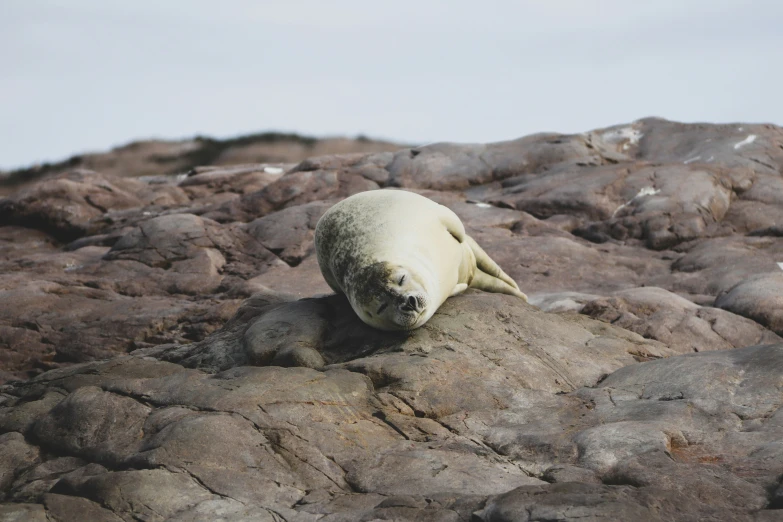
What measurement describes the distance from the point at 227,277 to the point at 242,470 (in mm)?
8744

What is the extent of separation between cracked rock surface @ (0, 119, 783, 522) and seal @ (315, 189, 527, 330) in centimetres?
30

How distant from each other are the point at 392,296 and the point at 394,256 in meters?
0.43

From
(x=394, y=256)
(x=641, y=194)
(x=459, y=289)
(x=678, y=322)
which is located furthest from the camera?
(x=641, y=194)

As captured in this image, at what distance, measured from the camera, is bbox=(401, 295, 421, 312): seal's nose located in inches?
295

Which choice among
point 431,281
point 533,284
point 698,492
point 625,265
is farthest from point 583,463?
point 625,265

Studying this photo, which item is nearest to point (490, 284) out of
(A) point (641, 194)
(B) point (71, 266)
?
(A) point (641, 194)

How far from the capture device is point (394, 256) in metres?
7.82

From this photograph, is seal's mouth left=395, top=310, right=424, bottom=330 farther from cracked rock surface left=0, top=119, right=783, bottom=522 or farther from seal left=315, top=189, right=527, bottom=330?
cracked rock surface left=0, top=119, right=783, bottom=522

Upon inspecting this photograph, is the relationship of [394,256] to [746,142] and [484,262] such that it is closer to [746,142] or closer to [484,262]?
[484,262]

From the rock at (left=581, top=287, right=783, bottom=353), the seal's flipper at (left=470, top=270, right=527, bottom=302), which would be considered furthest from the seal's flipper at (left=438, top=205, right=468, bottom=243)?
the rock at (left=581, top=287, right=783, bottom=353)

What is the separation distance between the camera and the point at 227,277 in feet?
46.2

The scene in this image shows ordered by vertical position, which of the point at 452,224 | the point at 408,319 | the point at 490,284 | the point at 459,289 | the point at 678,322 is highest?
the point at 452,224

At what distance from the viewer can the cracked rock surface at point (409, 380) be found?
518 centimetres

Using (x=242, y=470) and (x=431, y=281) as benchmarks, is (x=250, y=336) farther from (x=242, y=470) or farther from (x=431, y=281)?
(x=242, y=470)
